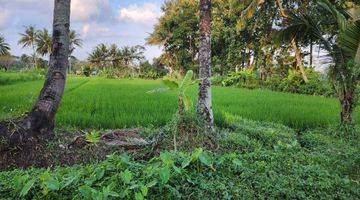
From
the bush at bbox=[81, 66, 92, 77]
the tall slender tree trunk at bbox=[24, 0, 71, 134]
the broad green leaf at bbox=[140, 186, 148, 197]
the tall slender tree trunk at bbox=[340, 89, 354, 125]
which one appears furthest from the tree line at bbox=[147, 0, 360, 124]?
the bush at bbox=[81, 66, 92, 77]

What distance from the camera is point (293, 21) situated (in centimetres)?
870

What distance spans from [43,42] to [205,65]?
1827 inches

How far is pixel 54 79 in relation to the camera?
5293 millimetres

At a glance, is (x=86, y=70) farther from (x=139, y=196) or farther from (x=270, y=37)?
(x=139, y=196)

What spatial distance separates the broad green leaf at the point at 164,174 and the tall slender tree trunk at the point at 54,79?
286 centimetres

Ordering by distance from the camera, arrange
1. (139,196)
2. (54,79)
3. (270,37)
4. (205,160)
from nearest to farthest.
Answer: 1. (139,196)
2. (205,160)
3. (54,79)
4. (270,37)

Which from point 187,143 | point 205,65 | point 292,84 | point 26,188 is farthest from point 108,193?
point 292,84

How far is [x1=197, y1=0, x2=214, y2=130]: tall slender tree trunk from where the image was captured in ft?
19.9

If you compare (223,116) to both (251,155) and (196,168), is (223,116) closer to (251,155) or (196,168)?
(251,155)

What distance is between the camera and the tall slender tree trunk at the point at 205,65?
6.05m

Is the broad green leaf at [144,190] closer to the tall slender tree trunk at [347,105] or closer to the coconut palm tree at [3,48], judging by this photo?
the tall slender tree trunk at [347,105]

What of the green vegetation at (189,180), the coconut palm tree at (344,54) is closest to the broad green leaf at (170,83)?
the green vegetation at (189,180)

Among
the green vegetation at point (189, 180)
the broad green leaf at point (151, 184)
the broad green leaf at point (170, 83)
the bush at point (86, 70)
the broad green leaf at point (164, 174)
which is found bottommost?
the bush at point (86, 70)

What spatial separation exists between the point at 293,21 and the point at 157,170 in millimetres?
6744
